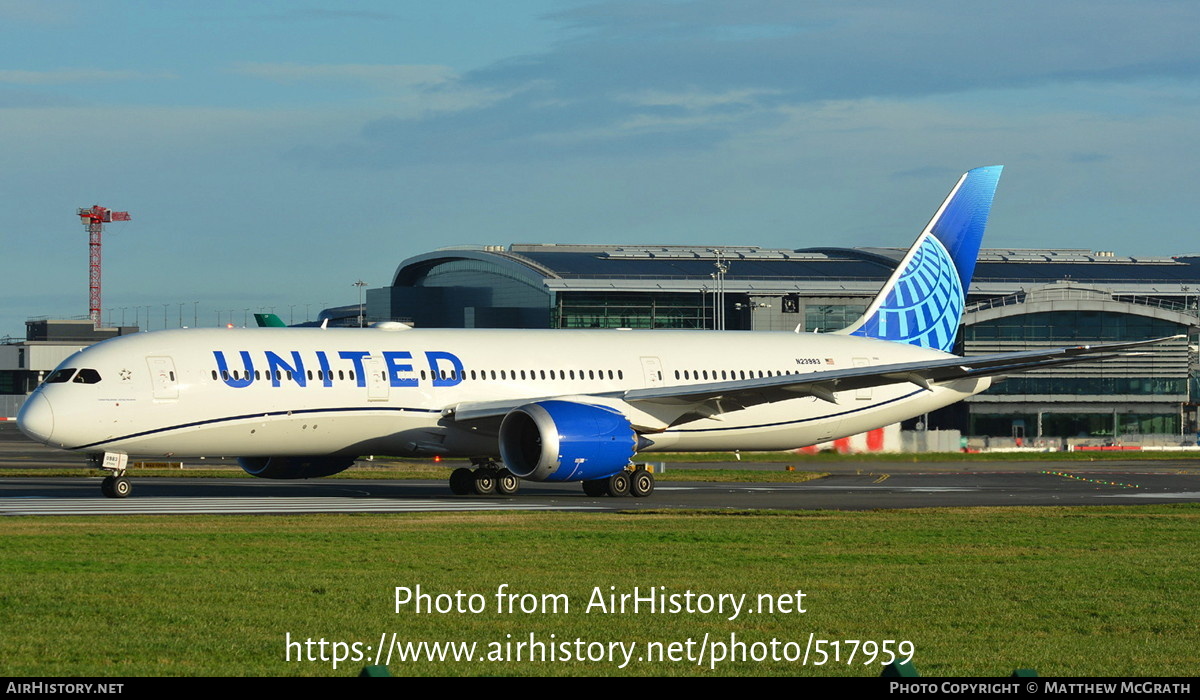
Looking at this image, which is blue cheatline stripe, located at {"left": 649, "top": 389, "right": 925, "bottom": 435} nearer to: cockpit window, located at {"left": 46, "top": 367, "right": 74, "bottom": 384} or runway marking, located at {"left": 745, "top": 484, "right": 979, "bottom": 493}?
runway marking, located at {"left": 745, "top": 484, "right": 979, "bottom": 493}

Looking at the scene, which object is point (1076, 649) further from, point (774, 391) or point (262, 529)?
point (774, 391)

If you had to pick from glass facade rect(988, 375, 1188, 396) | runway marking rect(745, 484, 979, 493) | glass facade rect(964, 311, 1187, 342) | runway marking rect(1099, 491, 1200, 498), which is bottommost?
runway marking rect(745, 484, 979, 493)

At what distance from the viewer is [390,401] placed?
110ft

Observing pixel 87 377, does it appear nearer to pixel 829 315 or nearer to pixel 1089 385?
pixel 829 315

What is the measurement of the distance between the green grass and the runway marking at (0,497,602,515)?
2181 millimetres

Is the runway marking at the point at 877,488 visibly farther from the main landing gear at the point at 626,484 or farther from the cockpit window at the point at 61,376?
the cockpit window at the point at 61,376

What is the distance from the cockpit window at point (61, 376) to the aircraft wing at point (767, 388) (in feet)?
26.8

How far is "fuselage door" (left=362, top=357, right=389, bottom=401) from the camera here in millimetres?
33250

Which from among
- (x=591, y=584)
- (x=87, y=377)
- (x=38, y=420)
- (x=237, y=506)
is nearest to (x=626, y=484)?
(x=237, y=506)

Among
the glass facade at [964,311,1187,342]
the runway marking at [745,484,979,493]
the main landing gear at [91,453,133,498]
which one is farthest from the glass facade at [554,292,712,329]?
the main landing gear at [91,453,133,498]

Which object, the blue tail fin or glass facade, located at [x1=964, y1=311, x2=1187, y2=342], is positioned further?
glass facade, located at [x1=964, y1=311, x2=1187, y2=342]

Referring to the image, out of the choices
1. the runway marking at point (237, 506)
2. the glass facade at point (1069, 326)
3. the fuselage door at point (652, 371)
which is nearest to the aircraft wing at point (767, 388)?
the fuselage door at point (652, 371)

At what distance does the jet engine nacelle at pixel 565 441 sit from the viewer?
3152cm

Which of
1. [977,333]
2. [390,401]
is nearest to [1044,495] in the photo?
A: [390,401]
